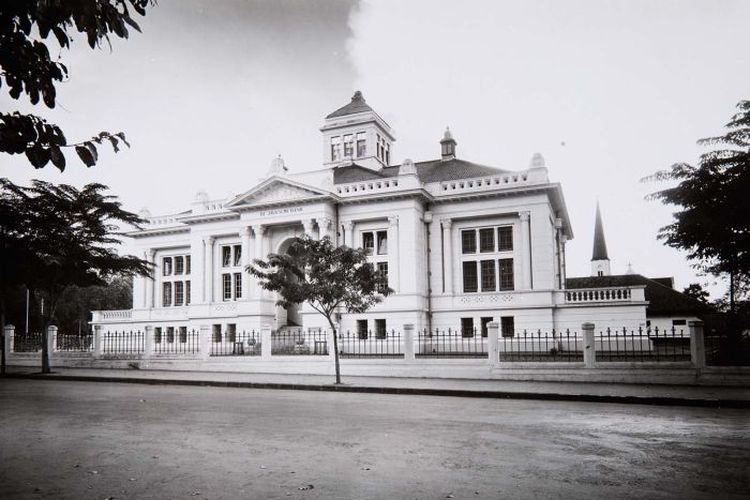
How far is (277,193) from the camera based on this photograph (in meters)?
34.7

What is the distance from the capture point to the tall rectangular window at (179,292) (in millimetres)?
43000

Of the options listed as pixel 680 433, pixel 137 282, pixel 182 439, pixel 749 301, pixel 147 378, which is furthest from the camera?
pixel 137 282

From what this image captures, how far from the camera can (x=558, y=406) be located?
1238 cm

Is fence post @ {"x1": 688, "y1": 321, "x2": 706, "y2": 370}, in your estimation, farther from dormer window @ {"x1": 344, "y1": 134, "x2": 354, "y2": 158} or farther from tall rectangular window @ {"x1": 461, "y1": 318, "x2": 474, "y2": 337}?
dormer window @ {"x1": 344, "y1": 134, "x2": 354, "y2": 158}

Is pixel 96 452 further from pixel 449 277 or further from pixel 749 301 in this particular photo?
pixel 449 277

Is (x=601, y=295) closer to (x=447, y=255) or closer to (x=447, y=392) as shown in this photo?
(x=447, y=255)

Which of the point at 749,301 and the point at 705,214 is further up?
the point at 705,214

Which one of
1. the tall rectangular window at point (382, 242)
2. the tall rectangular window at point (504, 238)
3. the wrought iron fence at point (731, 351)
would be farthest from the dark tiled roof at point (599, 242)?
the wrought iron fence at point (731, 351)

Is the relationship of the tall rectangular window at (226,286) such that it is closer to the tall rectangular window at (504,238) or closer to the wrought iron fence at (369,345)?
the wrought iron fence at (369,345)

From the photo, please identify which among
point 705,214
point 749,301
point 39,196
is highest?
point 39,196

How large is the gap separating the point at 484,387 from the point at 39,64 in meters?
13.8

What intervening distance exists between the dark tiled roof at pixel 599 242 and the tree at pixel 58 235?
7339 cm

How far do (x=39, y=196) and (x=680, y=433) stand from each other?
21.3m

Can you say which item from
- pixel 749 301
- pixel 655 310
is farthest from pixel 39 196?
pixel 655 310
